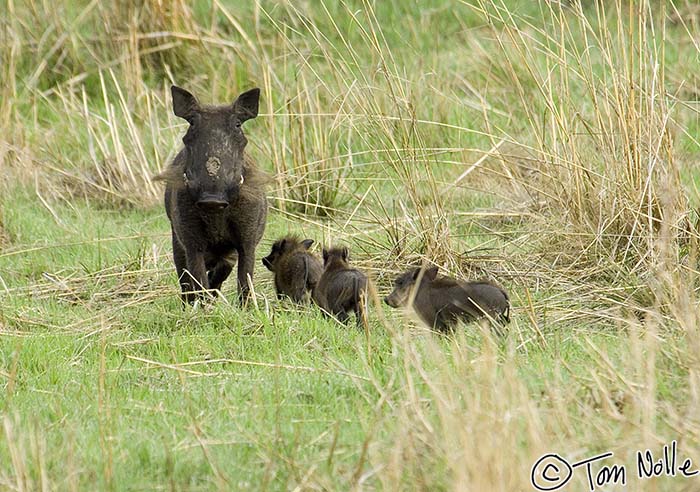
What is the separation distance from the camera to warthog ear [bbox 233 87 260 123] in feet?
24.3

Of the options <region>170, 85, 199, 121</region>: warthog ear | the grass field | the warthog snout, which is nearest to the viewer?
the grass field

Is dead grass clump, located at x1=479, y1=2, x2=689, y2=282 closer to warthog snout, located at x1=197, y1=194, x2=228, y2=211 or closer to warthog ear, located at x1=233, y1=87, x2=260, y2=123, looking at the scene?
warthog ear, located at x1=233, y1=87, x2=260, y2=123

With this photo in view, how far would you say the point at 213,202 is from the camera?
23.1 ft

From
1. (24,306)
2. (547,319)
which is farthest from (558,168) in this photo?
(24,306)

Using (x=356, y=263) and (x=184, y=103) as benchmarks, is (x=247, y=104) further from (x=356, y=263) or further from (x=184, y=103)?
(x=356, y=263)

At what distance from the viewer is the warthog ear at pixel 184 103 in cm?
731

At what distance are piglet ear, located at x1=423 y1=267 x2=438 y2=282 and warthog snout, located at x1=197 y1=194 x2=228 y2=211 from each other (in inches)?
44.4

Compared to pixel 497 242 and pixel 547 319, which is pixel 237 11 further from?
A: pixel 547 319

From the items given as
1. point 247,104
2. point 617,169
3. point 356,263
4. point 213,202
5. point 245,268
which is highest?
point 247,104

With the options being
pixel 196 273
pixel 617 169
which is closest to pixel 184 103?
pixel 196 273

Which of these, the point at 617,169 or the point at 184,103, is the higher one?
the point at 184,103

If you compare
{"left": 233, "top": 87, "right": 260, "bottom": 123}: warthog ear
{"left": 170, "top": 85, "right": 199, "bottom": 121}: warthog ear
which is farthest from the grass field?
{"left": 170, "top": 85, "right": 199, "bottom": 121}: warthog ear

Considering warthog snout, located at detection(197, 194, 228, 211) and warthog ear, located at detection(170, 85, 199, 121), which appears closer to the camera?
warthog snout, located at detection(197, 194, 228, 211)

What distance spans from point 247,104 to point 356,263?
52.1 inches
